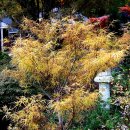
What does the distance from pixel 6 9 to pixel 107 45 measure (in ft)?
25.5

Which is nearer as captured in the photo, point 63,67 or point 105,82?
A: point 63,67

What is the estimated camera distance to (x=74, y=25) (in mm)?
6586

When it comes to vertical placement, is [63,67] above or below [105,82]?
above

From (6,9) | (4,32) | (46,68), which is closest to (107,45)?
(46,68)

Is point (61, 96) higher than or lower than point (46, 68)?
lower

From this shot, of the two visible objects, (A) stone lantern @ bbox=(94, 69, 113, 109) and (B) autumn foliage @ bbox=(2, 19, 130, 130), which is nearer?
(B) autumn foliage @ bbox=(2, 19, 130, 130)

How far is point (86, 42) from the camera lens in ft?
21.2

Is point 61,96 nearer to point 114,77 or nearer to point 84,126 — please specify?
point 84,126

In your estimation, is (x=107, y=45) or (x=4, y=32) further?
(x=4, y=32)

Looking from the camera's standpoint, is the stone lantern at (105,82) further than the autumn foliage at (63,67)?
Yes

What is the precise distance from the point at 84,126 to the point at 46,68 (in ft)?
5.12

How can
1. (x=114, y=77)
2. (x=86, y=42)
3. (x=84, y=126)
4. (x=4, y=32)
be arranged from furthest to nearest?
(x=4, y=32), (x=114, y=77), (x=84, y=126), (x=86, y=42)

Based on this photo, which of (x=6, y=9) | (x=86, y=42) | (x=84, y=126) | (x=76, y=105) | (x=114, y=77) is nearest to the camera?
(x=76, y=105)

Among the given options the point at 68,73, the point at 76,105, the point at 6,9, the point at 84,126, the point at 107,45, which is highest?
the point at 6,9
